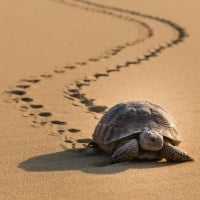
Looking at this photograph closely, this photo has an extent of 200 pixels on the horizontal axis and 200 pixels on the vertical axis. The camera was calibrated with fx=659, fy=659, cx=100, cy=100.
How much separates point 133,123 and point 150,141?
0.22m

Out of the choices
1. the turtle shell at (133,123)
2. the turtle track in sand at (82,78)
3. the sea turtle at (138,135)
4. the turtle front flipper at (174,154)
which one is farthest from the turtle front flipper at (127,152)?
A: the turtle track in sand at (82,78)

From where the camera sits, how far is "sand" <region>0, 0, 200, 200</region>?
4562mm

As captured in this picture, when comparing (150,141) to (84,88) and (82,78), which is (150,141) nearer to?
(84,88)

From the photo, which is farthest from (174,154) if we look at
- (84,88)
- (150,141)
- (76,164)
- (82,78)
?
(82,78)

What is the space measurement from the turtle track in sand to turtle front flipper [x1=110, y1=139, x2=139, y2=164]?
66 cm

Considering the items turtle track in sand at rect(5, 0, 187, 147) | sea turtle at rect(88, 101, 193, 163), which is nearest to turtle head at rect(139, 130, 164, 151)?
sea turtle at rect(88, 101, 193, 163)

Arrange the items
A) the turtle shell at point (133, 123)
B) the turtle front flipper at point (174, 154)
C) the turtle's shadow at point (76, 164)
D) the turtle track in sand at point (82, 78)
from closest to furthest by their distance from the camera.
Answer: the turtle's shadow at point (76, 164), the turtle front flipper at point (174, 154), the turtle shell at point (133, 123), the turtle track in sand at point (82, 78)

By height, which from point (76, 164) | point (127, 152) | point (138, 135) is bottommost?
point (76, 164)

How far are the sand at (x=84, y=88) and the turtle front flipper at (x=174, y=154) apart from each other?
60mm

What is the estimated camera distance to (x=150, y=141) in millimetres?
5016

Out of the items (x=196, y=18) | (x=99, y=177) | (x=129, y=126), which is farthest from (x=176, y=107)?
(x=196, y=18)

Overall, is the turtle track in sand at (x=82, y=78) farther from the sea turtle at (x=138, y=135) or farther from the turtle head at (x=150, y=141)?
the turtle head at (x=150, y=141)

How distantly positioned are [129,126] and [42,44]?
547 centimetres

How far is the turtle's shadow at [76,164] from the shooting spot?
4.89 metres
